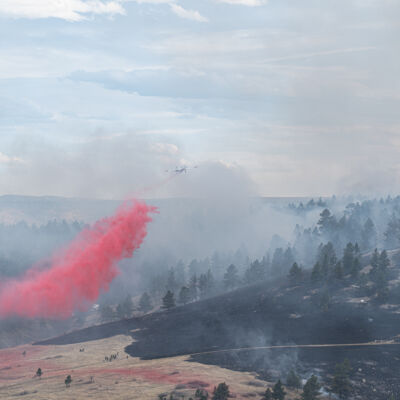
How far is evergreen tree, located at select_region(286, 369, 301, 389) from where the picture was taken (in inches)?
2955

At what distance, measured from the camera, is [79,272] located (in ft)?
525

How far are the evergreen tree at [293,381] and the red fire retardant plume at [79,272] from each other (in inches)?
3134

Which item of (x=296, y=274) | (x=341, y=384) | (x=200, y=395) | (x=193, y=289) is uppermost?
(x=296, y=274)

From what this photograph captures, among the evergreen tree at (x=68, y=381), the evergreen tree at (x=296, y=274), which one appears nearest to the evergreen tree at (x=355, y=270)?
the evergreen tree at (x=296, y=274)

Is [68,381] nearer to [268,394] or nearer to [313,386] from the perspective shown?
[268,394]

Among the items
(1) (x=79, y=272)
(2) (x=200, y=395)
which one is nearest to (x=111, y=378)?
(2) (x=200, y=395)

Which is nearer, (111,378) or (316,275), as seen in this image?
(111,378)

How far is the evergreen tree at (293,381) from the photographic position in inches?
2955

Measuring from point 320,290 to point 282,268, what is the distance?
54.8m

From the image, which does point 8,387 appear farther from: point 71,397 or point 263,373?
point 263,373

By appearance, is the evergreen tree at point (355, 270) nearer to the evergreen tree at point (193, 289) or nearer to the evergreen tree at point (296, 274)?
the evergreen tree at point (296, 274)

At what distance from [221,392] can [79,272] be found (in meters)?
102

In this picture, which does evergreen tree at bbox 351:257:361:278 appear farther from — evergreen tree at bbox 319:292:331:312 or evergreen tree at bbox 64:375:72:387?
evergreen tree at bbox 64:375:72:387

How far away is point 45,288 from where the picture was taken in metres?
163
